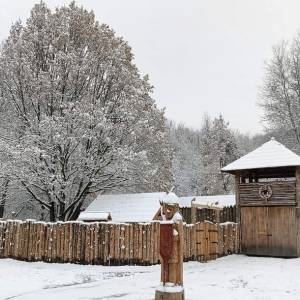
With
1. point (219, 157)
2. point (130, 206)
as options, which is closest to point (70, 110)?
point (130, 206)

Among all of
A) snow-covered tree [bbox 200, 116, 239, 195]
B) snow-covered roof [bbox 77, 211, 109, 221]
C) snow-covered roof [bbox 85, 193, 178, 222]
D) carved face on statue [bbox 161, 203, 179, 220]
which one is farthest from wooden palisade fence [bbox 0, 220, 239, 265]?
snow-covered tree [bbox 200, 116, 239, 195]

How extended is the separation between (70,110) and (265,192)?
10290 millimetres

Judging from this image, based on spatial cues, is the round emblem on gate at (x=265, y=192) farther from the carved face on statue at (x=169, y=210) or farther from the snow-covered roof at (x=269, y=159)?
the carved face on statue at (x=169, y=210)

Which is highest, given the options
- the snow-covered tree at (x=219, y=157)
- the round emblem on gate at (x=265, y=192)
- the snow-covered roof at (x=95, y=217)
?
the snow-covered tree at (x=219, y=157)

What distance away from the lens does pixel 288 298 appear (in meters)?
10.7

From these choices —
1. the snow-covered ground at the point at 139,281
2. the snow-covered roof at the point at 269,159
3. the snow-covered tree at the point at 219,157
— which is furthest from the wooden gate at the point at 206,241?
the snow-covered tree at the point at 219,157

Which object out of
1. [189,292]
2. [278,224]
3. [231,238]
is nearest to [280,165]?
[278,224]

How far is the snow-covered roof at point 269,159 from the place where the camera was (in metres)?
21.1

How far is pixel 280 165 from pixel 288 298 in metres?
11.0

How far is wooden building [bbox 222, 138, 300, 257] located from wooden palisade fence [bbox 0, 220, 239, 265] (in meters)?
4.47

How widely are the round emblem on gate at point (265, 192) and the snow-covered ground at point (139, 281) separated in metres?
3.37

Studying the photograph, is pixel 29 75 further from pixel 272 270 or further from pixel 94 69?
pixel 272 270

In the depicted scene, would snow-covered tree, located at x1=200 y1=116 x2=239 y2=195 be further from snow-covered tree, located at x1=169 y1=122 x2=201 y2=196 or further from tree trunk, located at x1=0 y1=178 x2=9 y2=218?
tree trunk, located at x1=0 y1=178 x2=9 y2=218

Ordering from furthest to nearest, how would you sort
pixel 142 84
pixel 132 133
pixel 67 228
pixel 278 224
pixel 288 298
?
pixel 142 84, pixel 132 133, pixel 278 224, pixel 67 228, pixel 288 298
